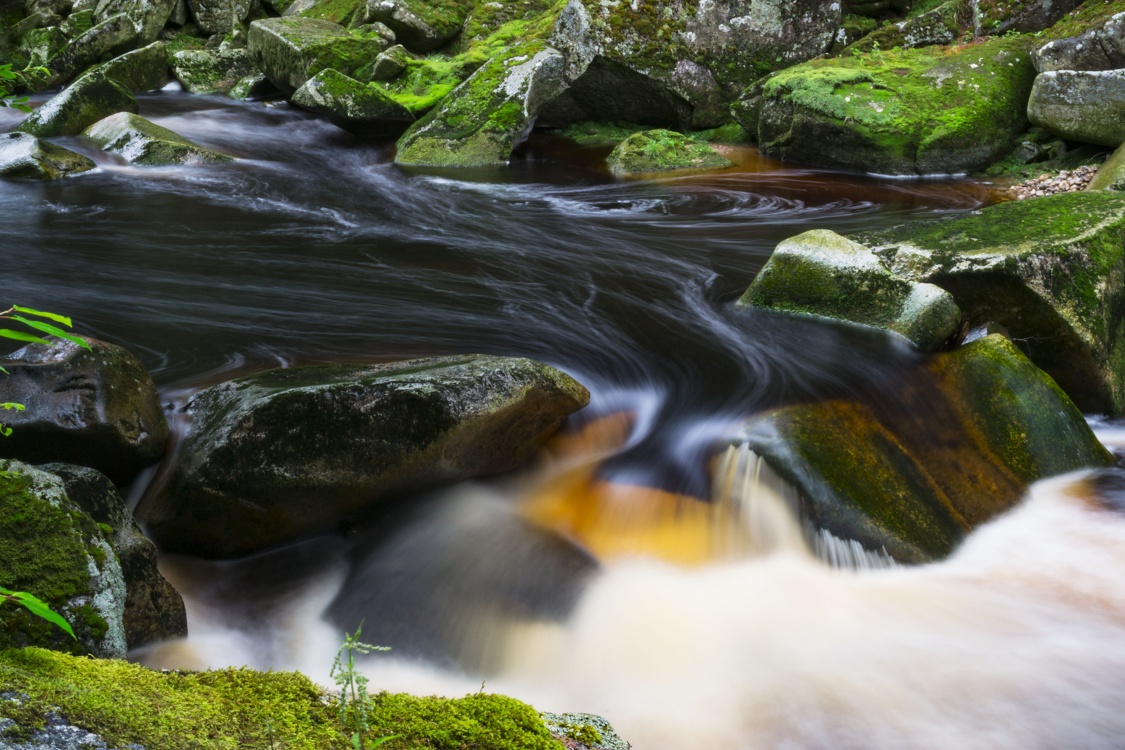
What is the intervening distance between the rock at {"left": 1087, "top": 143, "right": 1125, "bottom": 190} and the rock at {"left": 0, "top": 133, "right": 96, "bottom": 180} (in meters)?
11.0

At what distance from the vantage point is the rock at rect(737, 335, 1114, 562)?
14.3ft

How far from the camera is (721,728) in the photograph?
3.22m

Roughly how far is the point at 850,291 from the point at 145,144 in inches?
357

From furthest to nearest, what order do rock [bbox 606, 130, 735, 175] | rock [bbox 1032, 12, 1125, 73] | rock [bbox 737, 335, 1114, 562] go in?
rock [bbox 606, 130, 735, 175] → rock [bbox 1032, 12, 1125, 73] → rock [bbox 737, 335, 1114, 562]

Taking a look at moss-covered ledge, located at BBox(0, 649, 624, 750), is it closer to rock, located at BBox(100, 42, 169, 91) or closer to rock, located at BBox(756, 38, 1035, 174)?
rock, located at BBox(756, 38, 1035, 174)

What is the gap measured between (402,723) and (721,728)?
1.62m

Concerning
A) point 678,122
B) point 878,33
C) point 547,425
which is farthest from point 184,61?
point 547,425

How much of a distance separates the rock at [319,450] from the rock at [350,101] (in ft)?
29.9

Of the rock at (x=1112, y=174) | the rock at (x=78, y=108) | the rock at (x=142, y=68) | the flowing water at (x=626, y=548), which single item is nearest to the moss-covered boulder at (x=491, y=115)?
the flowing water at (x=626, y=548)

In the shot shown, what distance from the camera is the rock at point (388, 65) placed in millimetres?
14055

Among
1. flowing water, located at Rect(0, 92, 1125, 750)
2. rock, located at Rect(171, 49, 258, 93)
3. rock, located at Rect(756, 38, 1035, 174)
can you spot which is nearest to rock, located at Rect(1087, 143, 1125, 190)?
rock, located at Rect(756, 38, 1035, 174)

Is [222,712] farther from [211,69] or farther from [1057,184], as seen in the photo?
[211,69]

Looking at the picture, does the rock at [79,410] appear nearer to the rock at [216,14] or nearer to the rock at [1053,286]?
the rock at [1053,286]

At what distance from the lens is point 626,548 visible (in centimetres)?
418
